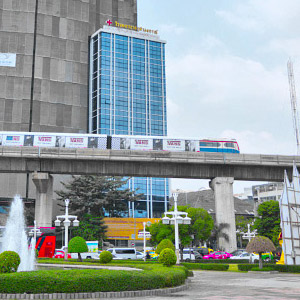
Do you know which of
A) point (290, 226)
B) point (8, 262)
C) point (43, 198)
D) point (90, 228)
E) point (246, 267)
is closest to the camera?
point (8, 262)

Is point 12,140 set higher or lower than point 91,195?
higher

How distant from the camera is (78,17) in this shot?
308ft

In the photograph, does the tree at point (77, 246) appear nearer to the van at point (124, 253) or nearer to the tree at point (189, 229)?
the tree at point (189, 229)

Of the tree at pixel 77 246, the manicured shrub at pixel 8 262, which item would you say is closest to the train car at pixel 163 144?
the tree at pixel 77 246

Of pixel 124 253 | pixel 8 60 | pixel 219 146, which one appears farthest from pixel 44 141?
pixel 8 60

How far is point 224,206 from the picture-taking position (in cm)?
5175

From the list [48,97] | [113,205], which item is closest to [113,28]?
[48,97]

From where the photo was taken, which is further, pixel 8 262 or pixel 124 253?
pixel 124 253

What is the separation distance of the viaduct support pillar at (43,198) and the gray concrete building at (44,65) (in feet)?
115

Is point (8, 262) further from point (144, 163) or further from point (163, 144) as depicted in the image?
point (163, 144)

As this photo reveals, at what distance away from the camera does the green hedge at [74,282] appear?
14.8 m

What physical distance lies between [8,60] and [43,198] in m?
46.0

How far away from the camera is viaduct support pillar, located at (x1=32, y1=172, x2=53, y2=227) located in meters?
49.3

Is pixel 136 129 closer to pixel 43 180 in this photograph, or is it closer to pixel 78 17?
pixel 78 17
